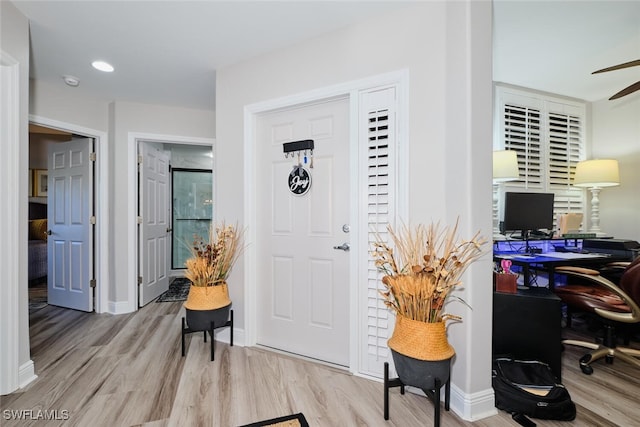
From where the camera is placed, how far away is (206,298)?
2432 millimetres

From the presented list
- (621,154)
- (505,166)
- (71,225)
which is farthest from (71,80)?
(621,154)

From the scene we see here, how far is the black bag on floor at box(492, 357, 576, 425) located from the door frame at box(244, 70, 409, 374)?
883mm

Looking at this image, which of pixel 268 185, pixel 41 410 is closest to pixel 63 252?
pixel 41 410

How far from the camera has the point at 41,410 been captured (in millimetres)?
1794

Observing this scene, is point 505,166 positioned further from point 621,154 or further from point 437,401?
point 437,401

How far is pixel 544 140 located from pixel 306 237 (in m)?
3.05

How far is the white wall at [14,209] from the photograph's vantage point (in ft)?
6.30

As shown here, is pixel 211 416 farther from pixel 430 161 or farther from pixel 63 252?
pixel 63 252

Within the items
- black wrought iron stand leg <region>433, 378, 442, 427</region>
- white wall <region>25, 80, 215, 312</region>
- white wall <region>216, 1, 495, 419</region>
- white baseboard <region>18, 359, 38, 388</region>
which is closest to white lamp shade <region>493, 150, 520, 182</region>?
white wall <region>216, 1, 495, 419</region>

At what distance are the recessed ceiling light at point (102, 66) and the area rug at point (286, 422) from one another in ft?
10.1

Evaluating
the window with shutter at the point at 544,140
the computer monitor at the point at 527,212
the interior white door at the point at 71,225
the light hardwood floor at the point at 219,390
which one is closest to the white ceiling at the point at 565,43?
the window with shutter at the point at 544,140

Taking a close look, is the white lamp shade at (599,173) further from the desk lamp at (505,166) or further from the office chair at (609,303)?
the office chair at (609,303)

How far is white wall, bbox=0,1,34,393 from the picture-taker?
1.92 m

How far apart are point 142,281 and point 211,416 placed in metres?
2.61
